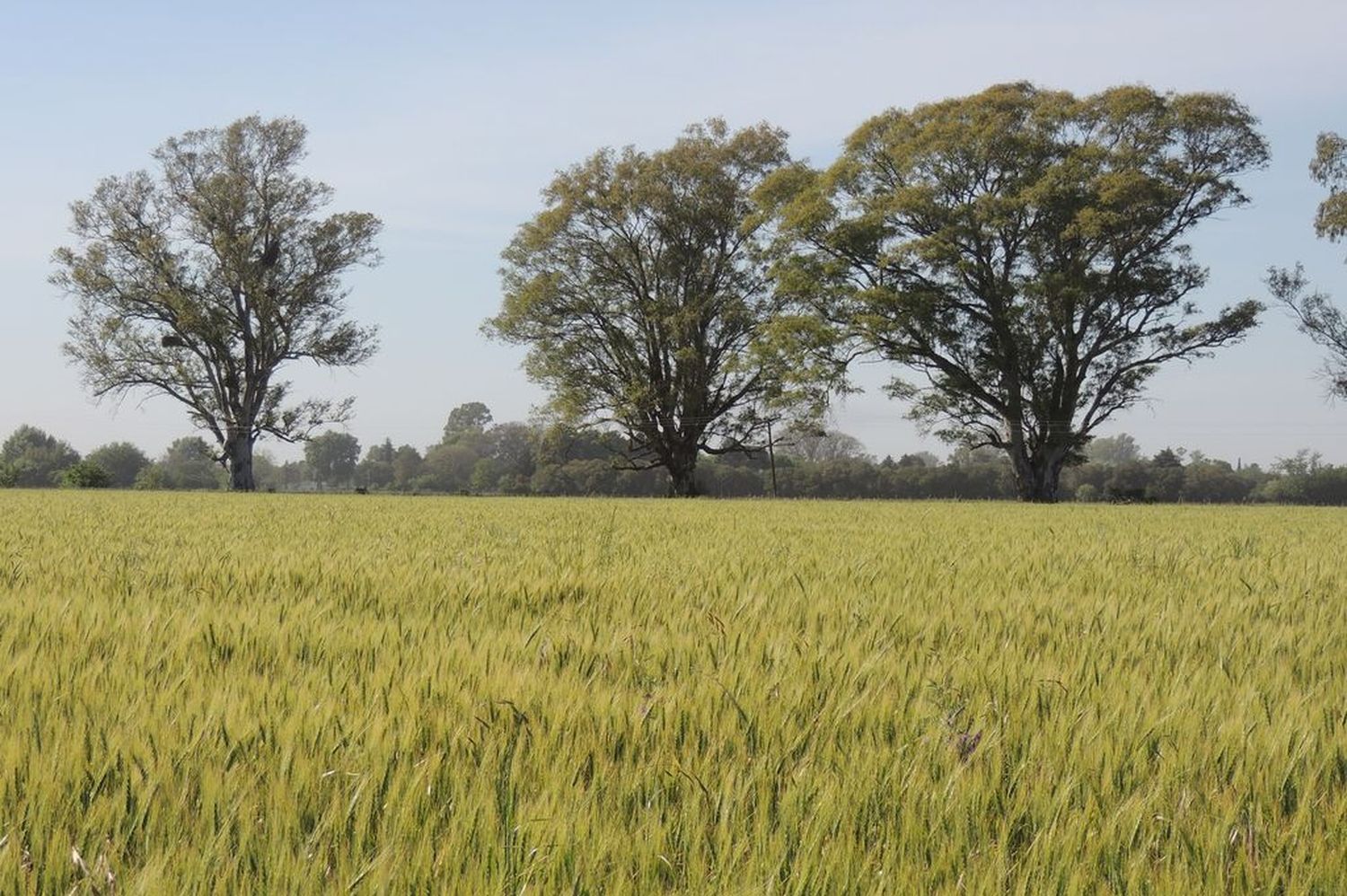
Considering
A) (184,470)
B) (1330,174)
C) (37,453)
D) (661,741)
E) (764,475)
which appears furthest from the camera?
(184,470)

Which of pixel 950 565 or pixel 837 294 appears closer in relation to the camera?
pixel 950 565

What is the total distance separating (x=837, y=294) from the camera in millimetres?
41625

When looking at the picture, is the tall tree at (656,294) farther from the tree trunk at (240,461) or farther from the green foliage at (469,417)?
the green foliage at (469,417)

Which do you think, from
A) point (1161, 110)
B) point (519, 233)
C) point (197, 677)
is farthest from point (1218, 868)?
point (519, 233)

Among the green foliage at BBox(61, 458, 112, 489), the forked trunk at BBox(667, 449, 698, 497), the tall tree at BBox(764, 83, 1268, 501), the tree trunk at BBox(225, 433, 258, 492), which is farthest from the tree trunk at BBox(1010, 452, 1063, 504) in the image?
the green foliage at BBox(61, 458, 112, 489)

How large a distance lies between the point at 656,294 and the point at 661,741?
1914 inches

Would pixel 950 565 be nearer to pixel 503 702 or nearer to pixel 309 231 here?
pixel 503 702

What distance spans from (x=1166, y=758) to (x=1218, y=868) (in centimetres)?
72

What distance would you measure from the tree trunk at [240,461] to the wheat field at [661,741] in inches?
1983

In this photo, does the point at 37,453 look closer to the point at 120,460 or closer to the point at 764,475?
the point at 120,460

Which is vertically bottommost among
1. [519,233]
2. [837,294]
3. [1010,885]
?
[1010,885]

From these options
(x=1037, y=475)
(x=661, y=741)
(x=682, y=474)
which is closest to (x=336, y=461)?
(x=682, y=474)

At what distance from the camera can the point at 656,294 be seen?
5025cm

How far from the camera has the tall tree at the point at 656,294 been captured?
4825cm
